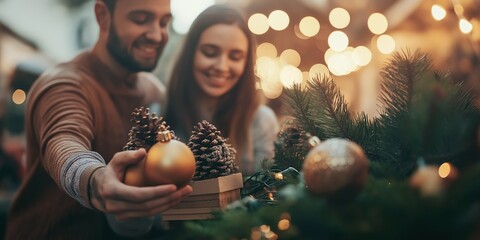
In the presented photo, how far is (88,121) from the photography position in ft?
3.16

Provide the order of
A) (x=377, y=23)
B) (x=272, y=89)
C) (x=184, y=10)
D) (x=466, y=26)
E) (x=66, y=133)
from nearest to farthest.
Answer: (x=66, y=133) → (x=466, y=26) → (x=184, y=10) → (x=272, y=89) → (x=377, y=23)

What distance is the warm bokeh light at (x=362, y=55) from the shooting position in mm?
2928

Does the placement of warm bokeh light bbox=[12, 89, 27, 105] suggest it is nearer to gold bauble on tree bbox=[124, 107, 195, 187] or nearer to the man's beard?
the man's beard

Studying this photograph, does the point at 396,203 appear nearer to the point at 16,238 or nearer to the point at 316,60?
the point at 16,238

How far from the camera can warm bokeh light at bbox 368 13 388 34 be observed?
2986mm

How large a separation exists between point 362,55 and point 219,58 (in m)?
1.90

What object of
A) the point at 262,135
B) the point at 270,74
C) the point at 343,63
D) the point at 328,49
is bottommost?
the point at 262,135

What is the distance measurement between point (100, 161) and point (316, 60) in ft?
8.08

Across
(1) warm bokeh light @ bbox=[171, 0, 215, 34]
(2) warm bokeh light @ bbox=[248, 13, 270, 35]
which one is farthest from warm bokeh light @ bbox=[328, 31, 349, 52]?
(1) warm bokeh light @ bbox=[171, 0, 215, 34]

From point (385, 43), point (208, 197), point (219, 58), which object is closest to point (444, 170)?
point (208, 197)

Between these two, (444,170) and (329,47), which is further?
(329,47)

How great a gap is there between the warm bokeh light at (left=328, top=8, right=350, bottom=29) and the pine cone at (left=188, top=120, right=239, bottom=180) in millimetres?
2443

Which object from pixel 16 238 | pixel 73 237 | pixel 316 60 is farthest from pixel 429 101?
pixel 316 60

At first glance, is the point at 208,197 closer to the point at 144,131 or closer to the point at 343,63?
the point at 144,131
